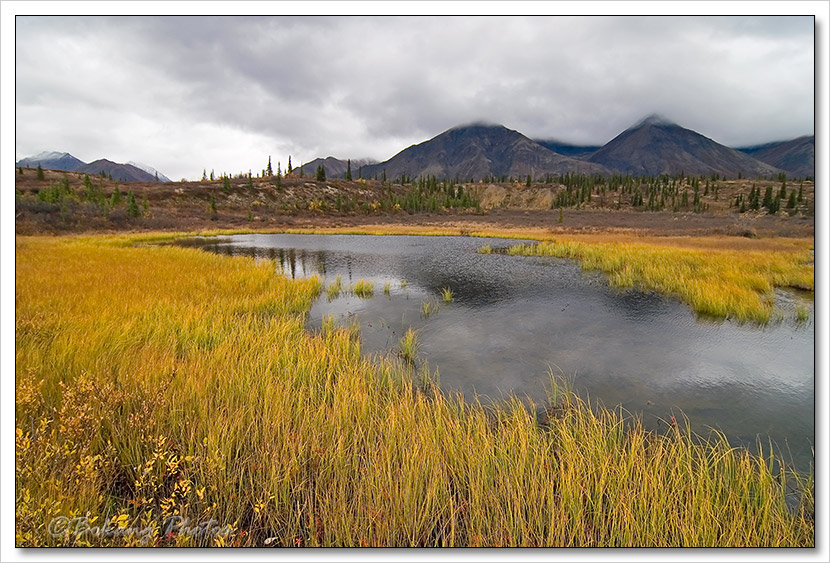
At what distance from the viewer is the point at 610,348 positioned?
404 inches

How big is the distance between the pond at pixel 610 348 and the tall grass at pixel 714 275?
805mm

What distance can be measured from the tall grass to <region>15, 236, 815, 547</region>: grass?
10256 millimetres

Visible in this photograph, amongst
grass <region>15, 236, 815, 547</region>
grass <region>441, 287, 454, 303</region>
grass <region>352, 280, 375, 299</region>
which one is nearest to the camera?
grass <region>15, 236, 815, 547</region>

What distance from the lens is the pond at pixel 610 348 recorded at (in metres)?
Result: 7.07

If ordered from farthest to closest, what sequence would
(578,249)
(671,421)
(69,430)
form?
(578,249) < (671,421) < (69,430)

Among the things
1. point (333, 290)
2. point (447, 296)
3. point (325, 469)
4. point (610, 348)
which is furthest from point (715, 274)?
point (325, 469)

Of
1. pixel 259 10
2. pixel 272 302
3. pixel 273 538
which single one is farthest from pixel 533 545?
pixel 272 302

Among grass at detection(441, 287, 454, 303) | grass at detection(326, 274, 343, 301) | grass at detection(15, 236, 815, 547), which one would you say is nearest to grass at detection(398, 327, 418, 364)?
grass at detection(15, 236, 815, 547)

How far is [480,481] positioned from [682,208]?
397ft

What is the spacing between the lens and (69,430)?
12.1 feet

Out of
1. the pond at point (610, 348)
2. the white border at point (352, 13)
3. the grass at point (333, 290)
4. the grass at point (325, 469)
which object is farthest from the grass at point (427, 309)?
the white border at point (352, 13)

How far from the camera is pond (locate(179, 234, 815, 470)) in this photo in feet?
23.2

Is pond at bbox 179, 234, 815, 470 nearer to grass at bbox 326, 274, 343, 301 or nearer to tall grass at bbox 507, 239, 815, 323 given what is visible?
grass at bbox 326, 274, 343, 301
